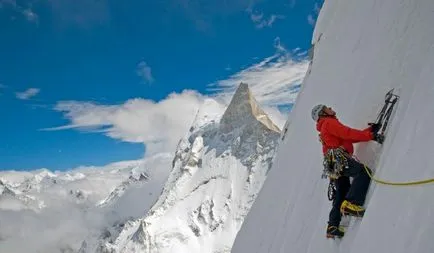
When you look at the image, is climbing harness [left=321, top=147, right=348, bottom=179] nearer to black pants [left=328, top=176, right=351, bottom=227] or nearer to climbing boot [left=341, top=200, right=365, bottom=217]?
black pants [left=328, top=176, right=351, bottom=227]

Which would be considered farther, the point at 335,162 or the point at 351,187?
the point at 335,162

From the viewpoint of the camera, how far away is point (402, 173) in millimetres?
6156

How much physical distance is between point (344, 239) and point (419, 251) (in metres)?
3.52

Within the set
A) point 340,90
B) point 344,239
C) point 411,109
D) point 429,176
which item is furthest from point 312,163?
point 429,176

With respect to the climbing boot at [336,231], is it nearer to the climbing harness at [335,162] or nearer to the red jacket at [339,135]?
the climbing harness at [335,162]

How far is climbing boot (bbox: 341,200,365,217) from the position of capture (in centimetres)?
770

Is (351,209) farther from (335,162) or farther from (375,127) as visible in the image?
(375,127)

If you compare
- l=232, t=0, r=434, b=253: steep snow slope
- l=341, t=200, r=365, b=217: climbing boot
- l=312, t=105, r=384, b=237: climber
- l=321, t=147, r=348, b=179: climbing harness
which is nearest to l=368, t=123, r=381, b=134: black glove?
l=312, t=105, r=384, b=237: climber

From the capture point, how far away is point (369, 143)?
889 centimetres

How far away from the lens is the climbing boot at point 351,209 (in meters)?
7.70

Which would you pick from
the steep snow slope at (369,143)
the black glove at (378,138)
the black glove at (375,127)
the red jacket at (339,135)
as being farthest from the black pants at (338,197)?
the black glove at (375,127)

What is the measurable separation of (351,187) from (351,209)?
43 centimetres

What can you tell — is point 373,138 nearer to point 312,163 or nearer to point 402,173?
point 402,173

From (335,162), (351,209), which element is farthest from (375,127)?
(351,209)
